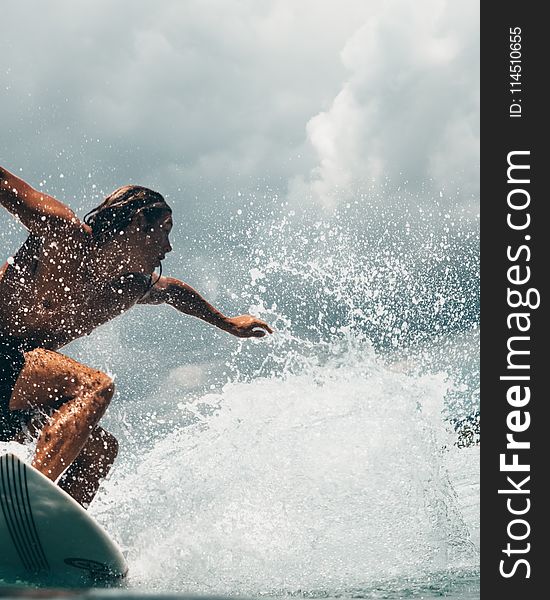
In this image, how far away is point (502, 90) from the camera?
179 inches

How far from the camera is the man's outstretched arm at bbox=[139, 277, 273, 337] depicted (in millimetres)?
5691

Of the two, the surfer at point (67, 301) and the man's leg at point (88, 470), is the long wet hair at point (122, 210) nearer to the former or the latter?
the surfer at point (67, 301)

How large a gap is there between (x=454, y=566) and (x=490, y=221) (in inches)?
97.5

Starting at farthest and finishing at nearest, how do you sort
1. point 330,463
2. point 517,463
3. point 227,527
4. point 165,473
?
point 165,473 → point 330,463 → point 227,527 → point 517,463

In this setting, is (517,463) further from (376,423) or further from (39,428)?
(39,428)

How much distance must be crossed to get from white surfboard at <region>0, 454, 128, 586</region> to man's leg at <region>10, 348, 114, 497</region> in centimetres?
28

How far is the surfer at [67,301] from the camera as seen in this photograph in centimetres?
397

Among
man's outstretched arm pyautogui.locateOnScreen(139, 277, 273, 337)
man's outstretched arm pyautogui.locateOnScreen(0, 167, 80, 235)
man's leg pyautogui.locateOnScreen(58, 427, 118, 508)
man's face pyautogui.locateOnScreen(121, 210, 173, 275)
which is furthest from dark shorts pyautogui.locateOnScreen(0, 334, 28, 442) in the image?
man's outstretched arm pyautogui.locateOnScreen(139, 277, 273, 337)

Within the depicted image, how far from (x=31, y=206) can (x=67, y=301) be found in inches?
28.8

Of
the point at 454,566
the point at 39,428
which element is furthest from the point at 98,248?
the point at 454,566

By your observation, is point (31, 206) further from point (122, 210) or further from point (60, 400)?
point (60, 400)

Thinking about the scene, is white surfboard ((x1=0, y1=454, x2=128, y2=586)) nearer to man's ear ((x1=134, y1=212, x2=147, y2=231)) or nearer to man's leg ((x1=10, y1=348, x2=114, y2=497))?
man's leg ((x1=10, y1=348, x2=114, y2=497))

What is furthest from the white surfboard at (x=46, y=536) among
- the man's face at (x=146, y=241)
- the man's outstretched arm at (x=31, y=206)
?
the man's face at (x=146, y=241)

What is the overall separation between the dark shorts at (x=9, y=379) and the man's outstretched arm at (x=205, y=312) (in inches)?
60.9
